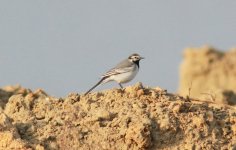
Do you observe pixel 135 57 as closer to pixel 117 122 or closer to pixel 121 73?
pixel 121 73

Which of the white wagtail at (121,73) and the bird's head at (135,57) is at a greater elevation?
the bird's head at (135,57)

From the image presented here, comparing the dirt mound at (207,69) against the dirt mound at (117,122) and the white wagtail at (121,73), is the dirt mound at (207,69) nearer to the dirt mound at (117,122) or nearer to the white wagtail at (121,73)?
the white wagtail at (121,73)

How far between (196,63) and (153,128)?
21547mm

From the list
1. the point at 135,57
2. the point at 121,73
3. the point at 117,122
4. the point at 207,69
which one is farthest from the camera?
the point at 207,69

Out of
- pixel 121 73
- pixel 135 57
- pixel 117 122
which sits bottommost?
pixel 117 122

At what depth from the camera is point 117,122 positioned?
15.1 m

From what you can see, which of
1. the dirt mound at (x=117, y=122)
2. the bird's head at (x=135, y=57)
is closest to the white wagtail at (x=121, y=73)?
the bird's head at (x=135, y=57)

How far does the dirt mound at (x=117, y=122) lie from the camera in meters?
14.7

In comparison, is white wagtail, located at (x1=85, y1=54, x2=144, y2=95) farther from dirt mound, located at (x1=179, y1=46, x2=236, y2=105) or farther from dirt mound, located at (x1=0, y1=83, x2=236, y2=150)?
dirt mound, located at (x1=179, y1=46, x2=236, y2=105)

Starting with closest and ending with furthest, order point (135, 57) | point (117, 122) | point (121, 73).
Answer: point (117, 122)
point (121, 73)
point (135, 57)

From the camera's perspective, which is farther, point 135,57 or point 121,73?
point 135,57

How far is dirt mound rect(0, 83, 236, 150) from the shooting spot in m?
14.7

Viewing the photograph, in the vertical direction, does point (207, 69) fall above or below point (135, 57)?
below

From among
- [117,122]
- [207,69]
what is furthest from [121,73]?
[207,69]
